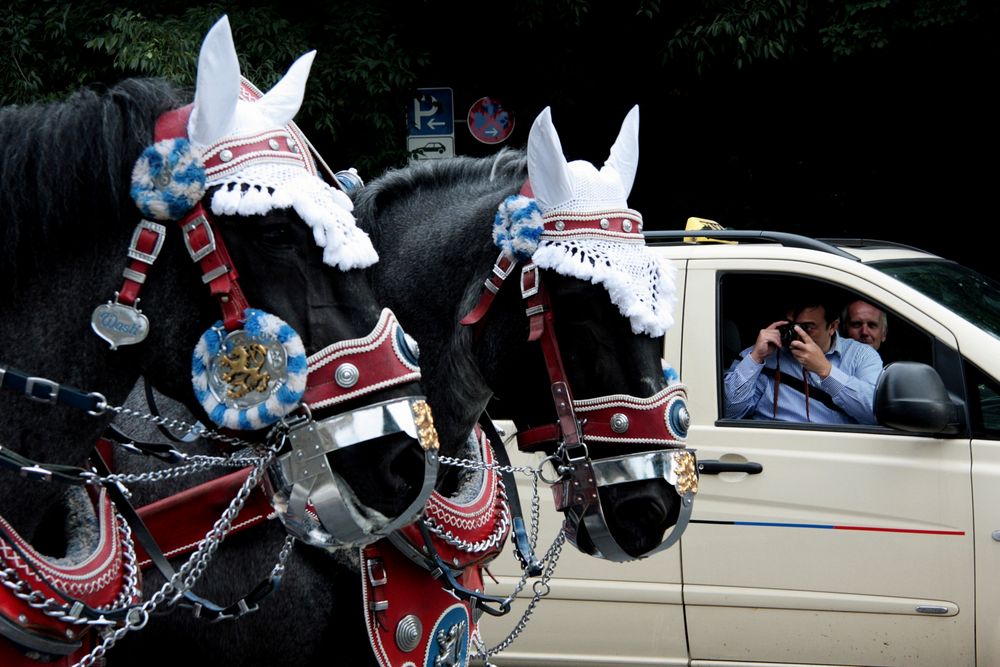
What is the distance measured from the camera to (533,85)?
8.30m

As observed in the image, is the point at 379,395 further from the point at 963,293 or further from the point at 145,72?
the point at 145,72

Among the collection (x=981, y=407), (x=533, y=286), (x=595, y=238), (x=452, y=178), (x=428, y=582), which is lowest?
(x=428, y=582)

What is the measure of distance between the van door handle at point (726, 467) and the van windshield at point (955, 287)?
0.96 meters

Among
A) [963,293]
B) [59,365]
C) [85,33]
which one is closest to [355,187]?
[59,365]

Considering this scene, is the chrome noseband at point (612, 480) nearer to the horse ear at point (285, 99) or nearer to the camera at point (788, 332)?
the horse ear at point (285, 99)

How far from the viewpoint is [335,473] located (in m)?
2.23

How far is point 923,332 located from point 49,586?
11.2 ft

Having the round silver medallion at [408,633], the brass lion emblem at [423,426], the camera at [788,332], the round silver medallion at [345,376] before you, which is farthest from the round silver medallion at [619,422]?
the camera at [788,332]

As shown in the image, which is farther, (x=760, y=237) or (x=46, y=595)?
(x=760, y=237)

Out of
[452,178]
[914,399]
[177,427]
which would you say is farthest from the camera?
[914,399]

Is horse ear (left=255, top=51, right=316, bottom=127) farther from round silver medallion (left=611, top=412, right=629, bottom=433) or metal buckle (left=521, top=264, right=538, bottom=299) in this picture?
round silver medallion (left=611, top=412, right=629, bottom=433)

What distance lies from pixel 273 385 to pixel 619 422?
1.05 metres

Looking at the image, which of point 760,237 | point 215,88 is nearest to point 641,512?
point 215,88

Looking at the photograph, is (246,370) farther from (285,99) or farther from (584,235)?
(584,235)
